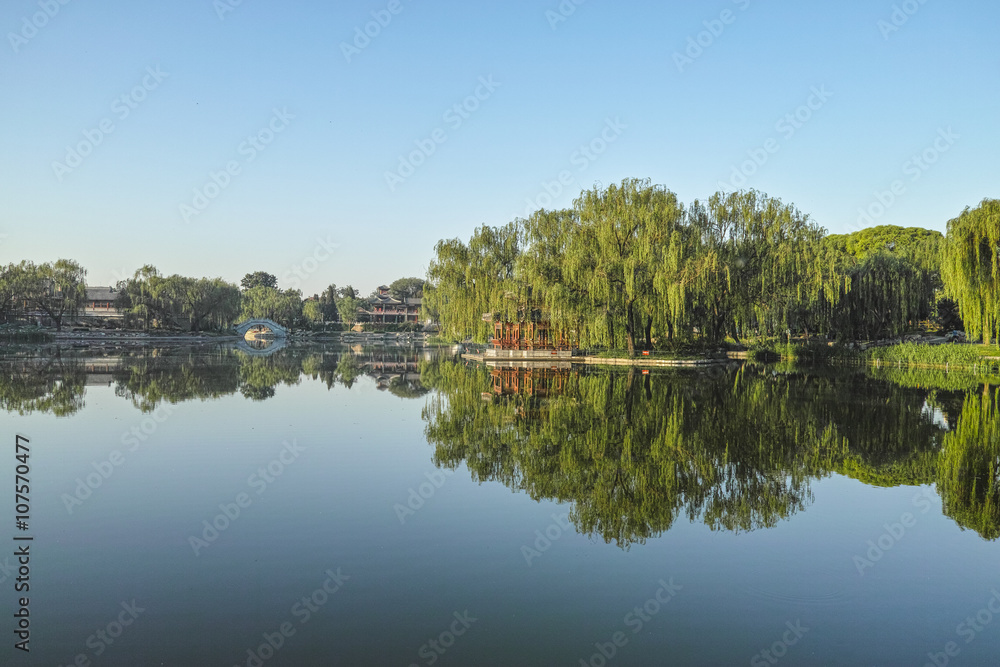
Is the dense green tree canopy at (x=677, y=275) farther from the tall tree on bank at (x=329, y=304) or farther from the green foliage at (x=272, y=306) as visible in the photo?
the tall tree on bank at (x=329, y=304)

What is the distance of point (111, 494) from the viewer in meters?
7.15

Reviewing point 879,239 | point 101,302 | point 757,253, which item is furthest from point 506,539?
point 101,302

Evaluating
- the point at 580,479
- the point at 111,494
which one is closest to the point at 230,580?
the point at 111,494

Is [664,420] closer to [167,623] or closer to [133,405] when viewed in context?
[167,623]

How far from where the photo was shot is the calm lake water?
413 centimetres

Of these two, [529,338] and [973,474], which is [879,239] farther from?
[973,474]

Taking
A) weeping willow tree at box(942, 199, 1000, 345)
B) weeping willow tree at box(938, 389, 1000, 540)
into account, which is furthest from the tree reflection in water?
weeping willow tree at box(942, 199, 1000, 345)

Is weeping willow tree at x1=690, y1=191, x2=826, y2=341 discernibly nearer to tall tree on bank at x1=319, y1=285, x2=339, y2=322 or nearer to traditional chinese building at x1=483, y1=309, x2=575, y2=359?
traditional chinese building at x1=483, y1=309, x2=575, y2=359

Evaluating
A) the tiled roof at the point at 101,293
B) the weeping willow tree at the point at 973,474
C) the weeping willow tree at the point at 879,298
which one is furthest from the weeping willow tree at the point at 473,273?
the tiled roof at the point at 101,293

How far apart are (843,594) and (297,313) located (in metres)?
82.9

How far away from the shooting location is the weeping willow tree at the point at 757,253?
94.4 ft

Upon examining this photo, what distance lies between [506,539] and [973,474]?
650 centimetres

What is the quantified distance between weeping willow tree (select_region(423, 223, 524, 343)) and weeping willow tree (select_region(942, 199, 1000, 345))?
17.1 meters

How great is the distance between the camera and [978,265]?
2245cm
